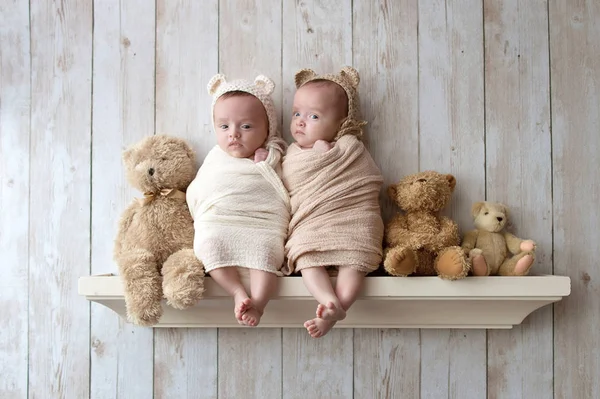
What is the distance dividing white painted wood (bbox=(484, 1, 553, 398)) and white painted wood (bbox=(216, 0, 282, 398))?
498 mm

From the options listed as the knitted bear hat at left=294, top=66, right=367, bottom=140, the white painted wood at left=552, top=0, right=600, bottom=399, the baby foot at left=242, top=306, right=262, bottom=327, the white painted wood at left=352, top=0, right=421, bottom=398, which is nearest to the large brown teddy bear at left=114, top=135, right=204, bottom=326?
the baby foot at left=242, top=306, right=262, bottom=327

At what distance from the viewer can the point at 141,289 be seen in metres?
1.12

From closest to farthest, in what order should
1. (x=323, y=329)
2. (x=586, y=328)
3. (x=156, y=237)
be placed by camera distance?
(x=323, y=329) < (x=156, y=237) < (x=586, y=328)

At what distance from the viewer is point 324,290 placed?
1095 millimetres

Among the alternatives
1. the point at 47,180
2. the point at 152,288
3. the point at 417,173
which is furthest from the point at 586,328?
the point at 47,180

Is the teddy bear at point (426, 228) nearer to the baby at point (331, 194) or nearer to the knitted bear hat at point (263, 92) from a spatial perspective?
the baby at point (331, 194)

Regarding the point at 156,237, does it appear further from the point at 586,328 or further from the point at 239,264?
the point at 586,328

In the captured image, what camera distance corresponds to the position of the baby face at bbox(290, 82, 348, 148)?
3.99 feet

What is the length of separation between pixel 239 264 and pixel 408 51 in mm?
645

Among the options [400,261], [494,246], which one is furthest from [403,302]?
[494,246]

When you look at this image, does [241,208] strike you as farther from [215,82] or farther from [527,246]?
[527,246]

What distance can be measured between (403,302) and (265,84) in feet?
1.84

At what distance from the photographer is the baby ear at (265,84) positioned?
1.27 meters

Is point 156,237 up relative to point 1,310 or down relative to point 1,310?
up
